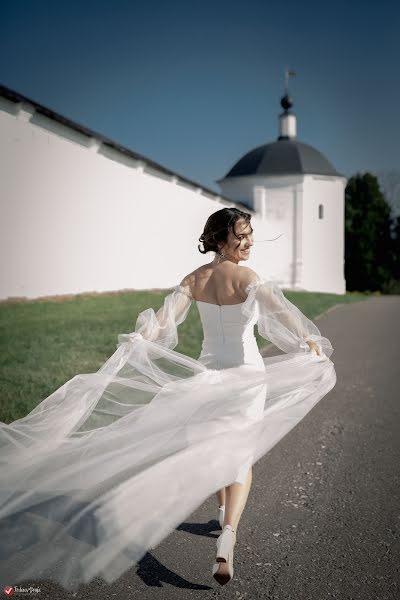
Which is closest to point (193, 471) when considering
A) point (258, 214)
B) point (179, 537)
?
point (179, 537)

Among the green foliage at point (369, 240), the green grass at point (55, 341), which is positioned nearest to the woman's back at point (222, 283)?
the green grass at point (55, 341)

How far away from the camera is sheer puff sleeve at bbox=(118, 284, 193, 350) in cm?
378

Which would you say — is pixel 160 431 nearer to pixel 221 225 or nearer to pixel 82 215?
pixel 221 225

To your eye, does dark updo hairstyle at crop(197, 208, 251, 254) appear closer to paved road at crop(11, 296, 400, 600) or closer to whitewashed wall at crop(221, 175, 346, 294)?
paved road at crop(11, 296, 400, 600)

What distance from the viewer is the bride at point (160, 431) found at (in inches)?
113

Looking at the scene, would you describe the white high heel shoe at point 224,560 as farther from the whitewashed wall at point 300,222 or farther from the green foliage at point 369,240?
the green foliage at point 369,240

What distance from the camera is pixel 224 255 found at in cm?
361

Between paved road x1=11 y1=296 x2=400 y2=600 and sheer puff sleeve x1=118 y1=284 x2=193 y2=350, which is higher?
sheer puff sleeve x1=118 y1=284 x2=193 y2=350

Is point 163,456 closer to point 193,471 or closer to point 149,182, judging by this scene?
point 193,471

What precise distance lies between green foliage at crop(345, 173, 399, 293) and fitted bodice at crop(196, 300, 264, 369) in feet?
161

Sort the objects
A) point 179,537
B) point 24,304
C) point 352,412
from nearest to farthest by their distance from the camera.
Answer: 1. point 179,537
2. point 352,412
3. point 24,304

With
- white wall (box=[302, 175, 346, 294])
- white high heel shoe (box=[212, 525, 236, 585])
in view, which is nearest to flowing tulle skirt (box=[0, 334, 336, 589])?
white high heel shoe (box=[212, 525, 236, 585])

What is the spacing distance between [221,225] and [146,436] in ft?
4.46

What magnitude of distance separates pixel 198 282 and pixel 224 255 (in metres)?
0.24
